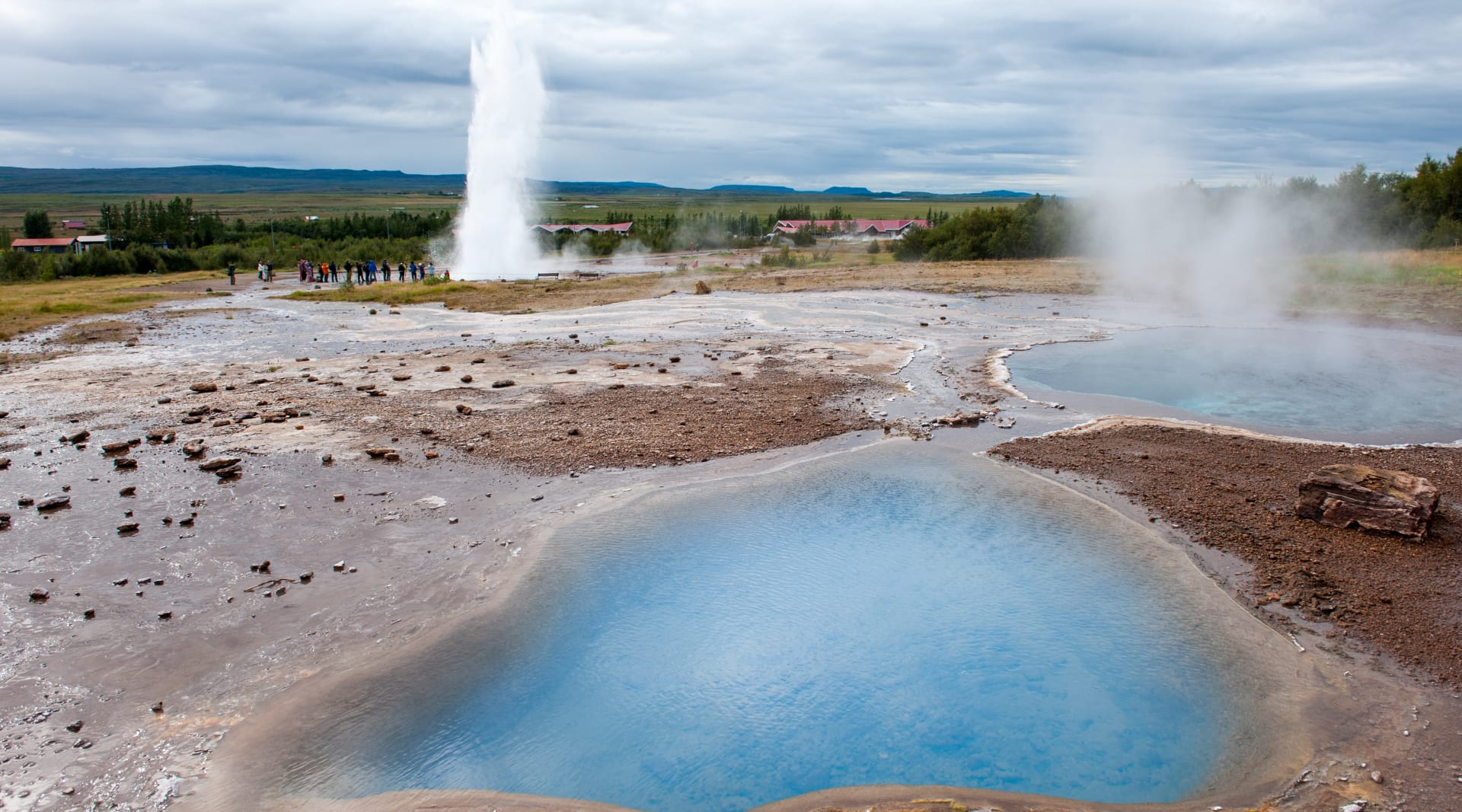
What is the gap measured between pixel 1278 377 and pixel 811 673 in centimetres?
1162

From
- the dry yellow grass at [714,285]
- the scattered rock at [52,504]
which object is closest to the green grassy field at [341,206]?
the dry yellow grass at [714,285]

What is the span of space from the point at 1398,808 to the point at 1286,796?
42cm

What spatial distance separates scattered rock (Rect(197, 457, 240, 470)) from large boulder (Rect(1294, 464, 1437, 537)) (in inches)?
375

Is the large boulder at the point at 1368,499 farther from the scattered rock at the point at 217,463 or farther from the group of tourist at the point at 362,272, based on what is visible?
the group of tourist at the point at 362,272

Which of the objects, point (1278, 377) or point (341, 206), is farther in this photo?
point (341, 206)

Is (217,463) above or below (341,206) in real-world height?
below

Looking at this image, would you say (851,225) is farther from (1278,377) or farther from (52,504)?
(52,504)

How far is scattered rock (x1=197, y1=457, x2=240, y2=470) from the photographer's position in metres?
8.89

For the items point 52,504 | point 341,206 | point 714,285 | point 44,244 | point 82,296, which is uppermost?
point 341,206

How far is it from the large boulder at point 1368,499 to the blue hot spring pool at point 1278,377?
3.01m

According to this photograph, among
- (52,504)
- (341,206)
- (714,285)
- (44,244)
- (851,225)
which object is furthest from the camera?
(341,206)

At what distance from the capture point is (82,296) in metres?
27.4

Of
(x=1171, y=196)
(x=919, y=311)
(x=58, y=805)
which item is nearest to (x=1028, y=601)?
(x=58, y=805)

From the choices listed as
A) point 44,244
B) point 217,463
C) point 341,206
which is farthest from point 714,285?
point 341,206
